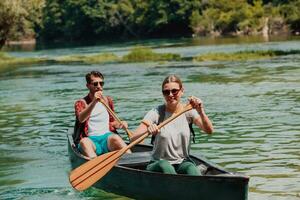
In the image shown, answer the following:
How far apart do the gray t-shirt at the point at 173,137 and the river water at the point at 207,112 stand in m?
1.66

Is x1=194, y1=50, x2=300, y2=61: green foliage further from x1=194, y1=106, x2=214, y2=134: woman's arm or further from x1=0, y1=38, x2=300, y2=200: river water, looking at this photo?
x1=194, y1=106, x2=214, y2=134: woman's arm

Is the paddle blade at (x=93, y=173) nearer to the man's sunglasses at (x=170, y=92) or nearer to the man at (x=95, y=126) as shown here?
the man at (x=95, y=126)

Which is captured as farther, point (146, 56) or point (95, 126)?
point (146, 56)

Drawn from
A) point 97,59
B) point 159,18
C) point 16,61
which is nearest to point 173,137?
point 97,59

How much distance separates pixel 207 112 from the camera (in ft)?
65.6

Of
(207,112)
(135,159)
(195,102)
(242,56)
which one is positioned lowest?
(242,56)

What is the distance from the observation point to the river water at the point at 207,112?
11406mm

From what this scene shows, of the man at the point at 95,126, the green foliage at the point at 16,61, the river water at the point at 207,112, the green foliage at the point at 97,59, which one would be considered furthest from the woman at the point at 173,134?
the green foliage at the point at 16,61

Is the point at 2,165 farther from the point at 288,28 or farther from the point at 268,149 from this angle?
the point at 288,28

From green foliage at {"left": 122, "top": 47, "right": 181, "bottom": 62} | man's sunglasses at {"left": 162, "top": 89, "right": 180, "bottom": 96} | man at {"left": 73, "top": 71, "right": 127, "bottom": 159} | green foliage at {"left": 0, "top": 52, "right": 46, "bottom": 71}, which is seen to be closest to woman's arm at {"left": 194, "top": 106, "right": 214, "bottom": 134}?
man's sunglasses at {"left": 162, "top": 89, "right": 180, "bottom": 96}

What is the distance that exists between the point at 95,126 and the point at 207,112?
9099 millimetres

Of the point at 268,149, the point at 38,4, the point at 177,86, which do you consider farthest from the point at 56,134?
the point at 38,4

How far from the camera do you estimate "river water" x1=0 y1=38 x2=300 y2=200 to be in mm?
11406

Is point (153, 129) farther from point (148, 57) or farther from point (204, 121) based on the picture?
point (148, 57)
